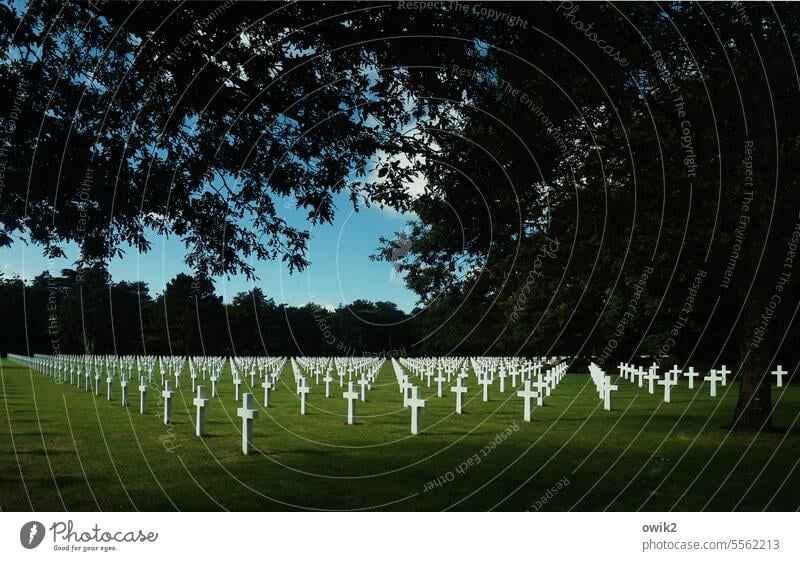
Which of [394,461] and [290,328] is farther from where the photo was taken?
[290,328]

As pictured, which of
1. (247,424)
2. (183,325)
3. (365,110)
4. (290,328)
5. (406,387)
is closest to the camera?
(365,110)

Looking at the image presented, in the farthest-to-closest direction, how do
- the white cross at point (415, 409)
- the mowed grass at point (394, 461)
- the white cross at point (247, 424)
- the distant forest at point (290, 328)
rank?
the distant forest at point (290, 328) → the white cross at point (415, 409) → the white cross at point (247, 424) → the mowed grass at point (394, 461)

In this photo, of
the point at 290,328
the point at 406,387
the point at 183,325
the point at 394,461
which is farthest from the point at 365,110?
the point at 183,325

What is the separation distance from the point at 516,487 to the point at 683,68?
28.9 ft

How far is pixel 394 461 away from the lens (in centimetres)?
1166

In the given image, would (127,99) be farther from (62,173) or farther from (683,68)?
(683,68)

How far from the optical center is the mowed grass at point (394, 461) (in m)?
8.97

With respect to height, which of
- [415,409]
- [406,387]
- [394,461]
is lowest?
[394,461]

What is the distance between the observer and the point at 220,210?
11.3 metres

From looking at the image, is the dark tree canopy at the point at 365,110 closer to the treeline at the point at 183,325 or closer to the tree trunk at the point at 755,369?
the tree trunk at the point at 755,369

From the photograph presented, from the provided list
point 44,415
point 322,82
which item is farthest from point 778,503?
point 44,415

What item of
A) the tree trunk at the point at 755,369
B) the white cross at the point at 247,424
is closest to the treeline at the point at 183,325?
the white cross at the point at 247,424

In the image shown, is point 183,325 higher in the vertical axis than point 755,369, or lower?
higher

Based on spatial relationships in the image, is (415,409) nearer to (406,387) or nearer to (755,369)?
(406,387)
